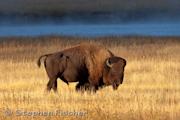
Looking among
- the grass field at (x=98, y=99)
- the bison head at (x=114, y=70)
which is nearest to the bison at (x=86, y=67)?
the bison head at (x=114, y=70)

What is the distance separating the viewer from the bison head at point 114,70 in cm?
852

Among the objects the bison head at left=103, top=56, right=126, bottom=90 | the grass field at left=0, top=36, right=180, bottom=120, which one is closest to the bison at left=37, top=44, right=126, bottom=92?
the bison head at left=103, top=56, right=126, bottom=90

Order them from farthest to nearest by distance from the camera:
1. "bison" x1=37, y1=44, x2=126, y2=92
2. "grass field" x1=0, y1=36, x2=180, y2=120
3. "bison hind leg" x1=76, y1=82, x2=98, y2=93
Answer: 1. "bison hind leg" x1=76, y1=82, x2=98, y2=93
2. "bison" x1=37, y1=44, x2=126, y2=92
3. "grass field" x1=0, y1=36, x2=180, y2=120

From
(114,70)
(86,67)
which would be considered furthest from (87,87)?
(114,70)

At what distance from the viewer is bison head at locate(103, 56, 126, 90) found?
27.9 feet

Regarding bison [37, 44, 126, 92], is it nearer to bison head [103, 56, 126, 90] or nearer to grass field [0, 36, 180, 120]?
bison head [103, 56, 126, 90]

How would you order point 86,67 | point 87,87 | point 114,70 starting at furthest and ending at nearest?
point 87,87, point 86,67, point 114,70

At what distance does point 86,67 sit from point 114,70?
0.83m

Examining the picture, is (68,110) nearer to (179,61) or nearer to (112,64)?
(112,64)

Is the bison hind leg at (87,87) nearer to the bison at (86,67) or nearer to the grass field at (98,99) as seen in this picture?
the bison at (86,67)

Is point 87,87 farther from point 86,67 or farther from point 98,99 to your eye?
point 98,99

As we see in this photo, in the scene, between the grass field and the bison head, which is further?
the bison head

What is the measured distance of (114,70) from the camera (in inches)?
340

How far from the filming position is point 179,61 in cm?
1584
